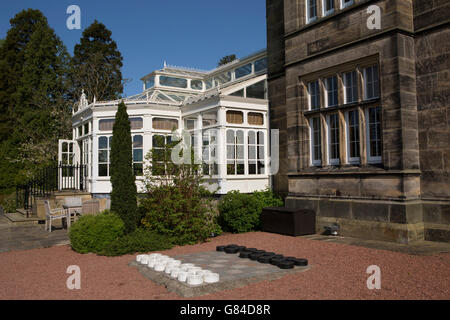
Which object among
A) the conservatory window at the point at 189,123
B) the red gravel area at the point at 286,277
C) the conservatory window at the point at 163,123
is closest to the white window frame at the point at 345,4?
the red gravel area at the point at 286,277

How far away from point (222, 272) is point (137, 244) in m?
2.89

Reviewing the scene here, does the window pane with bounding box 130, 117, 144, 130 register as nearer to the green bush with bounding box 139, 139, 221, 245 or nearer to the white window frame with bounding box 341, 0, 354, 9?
the green bush with bounding box 139, 139, 221, 245

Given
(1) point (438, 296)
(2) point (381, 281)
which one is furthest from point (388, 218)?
(1) point (438, 296)

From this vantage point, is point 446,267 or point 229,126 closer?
point 446,267

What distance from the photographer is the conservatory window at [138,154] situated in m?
14.5

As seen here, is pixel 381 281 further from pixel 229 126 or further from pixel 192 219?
pixel 229 126

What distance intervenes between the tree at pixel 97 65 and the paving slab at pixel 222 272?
2263cm

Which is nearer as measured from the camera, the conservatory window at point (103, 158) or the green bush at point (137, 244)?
the green bush at point (137, 244)

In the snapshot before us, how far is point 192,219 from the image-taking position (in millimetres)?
9344

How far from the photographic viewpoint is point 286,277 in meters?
5.82

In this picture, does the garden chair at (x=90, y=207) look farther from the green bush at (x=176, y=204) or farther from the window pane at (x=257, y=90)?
the window pane at (x=257, y=90)

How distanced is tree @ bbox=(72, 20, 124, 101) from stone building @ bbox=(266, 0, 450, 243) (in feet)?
66.1

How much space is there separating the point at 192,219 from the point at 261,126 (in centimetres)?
511
